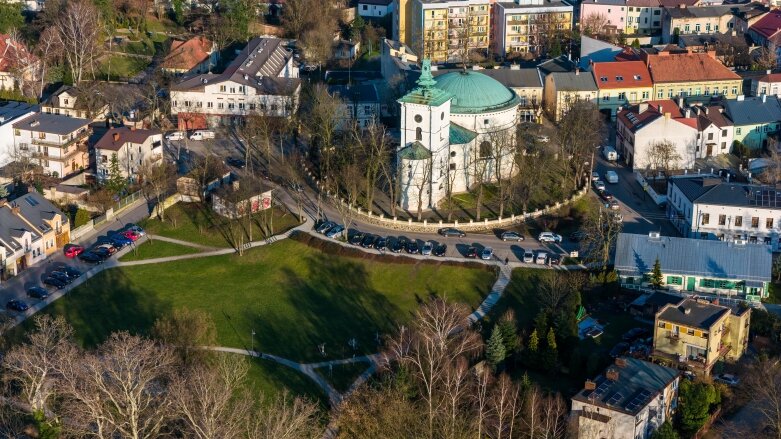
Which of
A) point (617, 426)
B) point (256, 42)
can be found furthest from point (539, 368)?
point (256, 42)

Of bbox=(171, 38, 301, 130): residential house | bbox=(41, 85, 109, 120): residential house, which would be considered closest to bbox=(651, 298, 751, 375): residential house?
bbox=(171, 38, 301, 130): residential house

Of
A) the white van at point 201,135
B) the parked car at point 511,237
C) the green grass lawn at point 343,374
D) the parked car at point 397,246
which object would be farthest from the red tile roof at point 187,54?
the green grass lawn at point 343,374

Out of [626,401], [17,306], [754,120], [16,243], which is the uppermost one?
[754,120]

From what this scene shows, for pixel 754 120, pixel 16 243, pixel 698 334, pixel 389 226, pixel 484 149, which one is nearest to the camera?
pixel 698 334

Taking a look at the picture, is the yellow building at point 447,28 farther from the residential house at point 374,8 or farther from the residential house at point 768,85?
the residential house at point 768,85

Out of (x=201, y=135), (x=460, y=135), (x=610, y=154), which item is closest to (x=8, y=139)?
(x=201, y=135)

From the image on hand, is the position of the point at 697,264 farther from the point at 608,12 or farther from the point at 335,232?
the point at 608,12
